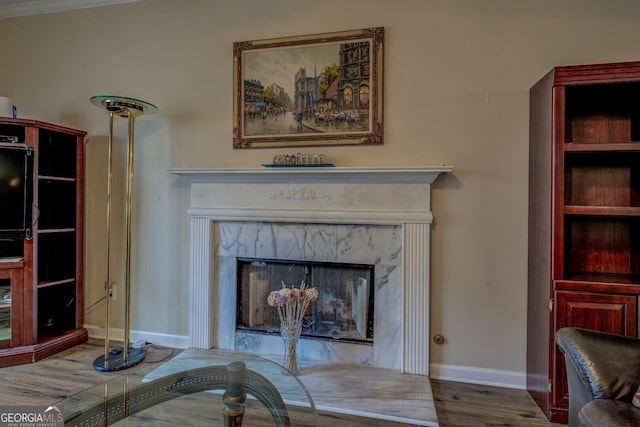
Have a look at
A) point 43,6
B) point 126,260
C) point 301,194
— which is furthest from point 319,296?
point 43,6

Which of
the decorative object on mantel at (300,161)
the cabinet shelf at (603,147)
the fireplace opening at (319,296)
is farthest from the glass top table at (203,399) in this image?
the cabinet shelf at (603,147)

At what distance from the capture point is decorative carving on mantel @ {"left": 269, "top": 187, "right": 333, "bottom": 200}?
259cm

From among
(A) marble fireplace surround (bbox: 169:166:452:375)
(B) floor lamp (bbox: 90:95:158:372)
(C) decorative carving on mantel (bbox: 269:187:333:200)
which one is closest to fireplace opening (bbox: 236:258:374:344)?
(A) marble fireplace surround (bbox: 169:166:452:375)

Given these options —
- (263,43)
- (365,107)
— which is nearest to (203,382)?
(365,107)

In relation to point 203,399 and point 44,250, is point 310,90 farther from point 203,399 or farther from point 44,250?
point 44,250

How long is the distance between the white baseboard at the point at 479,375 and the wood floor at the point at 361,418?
0.04 meters

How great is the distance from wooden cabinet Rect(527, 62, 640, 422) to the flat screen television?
3585 mm

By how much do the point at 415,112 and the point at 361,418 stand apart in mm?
1999

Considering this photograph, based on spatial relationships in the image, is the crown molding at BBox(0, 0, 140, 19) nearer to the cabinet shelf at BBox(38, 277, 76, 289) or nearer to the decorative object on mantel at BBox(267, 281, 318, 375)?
the cabinet shelf at BBox(38, 277, 76, 289)

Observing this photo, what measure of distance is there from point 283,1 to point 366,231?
1.88m

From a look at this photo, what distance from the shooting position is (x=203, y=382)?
1703 mm

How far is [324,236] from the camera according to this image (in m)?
2.63

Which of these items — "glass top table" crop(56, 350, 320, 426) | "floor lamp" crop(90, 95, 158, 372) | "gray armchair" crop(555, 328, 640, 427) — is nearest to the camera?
"gray armchair" crop(555, 328, 640, 427)

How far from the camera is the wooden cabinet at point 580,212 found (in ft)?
6.25
